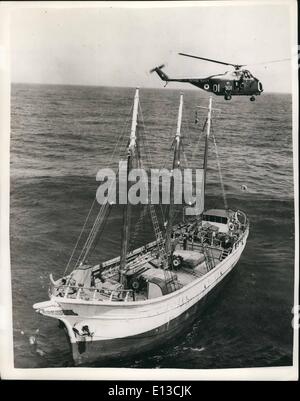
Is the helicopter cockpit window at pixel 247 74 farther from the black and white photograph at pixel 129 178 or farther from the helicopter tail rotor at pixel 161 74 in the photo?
the helicopter tail rotor at pixel 161 74

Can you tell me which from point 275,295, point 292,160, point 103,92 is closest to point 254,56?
point 292,160

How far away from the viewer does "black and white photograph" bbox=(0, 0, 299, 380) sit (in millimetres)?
9977

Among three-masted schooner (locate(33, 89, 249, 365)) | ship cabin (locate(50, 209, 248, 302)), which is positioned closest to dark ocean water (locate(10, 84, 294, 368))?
three-masted schooner (locate(33, 89, 249, 365))

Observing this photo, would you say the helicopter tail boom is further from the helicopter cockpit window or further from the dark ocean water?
the helicopter cockpit window

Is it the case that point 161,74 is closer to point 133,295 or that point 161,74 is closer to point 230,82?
point 230,82

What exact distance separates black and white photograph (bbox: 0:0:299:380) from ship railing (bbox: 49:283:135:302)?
0.23 ft

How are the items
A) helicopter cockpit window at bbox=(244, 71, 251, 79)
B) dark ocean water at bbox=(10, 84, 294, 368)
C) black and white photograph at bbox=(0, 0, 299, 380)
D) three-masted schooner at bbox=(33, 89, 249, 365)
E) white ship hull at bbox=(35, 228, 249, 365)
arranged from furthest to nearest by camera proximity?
1. helicopter cockpit window at bbox=(244, 71, 251, 79)
2. dark ocean water at bbox=(10, 84, 294, 368)
3. three-masted schooner at bbox=(33, 89, 249, 365)
4. white ship hull at bbox=(35, 228, 249, 365)
5. black and white photograph at bbox=(0, 0, 299, 380)

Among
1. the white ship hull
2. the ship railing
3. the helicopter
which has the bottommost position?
the white ship hull

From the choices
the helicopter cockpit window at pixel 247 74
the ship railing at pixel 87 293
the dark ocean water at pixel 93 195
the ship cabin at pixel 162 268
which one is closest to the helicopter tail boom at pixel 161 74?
the dark ocean water at pixel 93 195

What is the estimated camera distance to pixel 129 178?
1084 centimetres

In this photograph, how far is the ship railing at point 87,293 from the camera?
10.0 metres

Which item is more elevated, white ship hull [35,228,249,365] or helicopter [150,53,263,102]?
helicopter [150,53,263,102]

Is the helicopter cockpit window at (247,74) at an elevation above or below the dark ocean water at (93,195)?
above

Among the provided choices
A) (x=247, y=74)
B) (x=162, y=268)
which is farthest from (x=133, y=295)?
(x=247, y=74)
